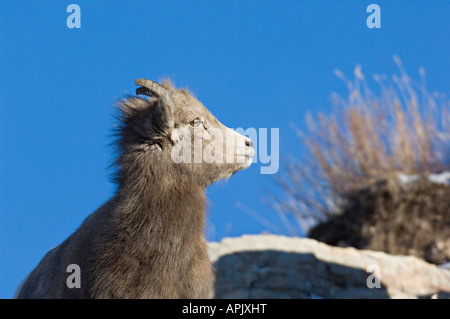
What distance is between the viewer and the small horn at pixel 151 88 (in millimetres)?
4750

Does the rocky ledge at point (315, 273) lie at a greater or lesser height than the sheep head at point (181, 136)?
lesser

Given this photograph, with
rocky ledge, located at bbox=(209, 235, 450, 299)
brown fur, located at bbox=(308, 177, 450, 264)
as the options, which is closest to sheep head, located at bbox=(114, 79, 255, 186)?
rocky ledge, located at bbox=(209, 235, 450, 299)

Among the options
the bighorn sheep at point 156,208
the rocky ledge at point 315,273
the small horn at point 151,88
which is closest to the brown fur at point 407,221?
the rocky ledge at point 315,273

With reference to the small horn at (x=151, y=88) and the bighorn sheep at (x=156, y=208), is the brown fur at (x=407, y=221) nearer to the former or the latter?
the bighorn sheep at (x=156, y=208)

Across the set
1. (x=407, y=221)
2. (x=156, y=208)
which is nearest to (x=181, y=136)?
(x=156, y=208)

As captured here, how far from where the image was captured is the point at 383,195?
438 inches

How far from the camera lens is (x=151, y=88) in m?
4.78

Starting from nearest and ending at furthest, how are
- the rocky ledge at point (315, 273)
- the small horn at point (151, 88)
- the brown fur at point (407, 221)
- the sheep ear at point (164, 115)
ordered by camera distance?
the sheep ear at point (164, 115)
the small horn at point (151, 88)
the rocky ledge at point (315, 273)
the brown fur at point (407, 221)

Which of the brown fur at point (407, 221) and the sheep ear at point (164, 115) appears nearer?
the sheep ear at point (164, 115)

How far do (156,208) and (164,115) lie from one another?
743mm
